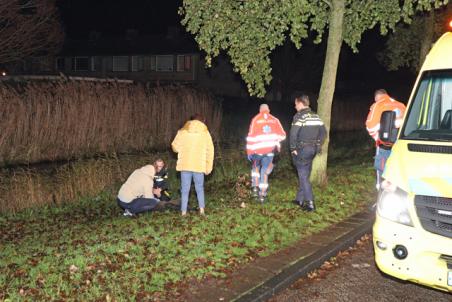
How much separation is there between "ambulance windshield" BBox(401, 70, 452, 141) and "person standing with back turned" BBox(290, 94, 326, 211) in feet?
8.70

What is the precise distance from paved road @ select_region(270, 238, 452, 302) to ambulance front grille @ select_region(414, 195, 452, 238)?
1294 millimetres

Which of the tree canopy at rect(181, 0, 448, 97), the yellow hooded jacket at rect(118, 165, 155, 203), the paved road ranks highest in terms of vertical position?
the tree canopy at rect(181, 0, 448, 97)

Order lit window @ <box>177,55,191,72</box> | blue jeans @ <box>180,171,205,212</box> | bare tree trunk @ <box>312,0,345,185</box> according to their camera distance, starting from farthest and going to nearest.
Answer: lit window @ <box>177,55,191,72</box>
bare tree trunk @ <box>312,0,345,185</box>
blue jeans @ <box>180,171,205,212</box>

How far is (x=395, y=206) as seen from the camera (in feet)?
16.0

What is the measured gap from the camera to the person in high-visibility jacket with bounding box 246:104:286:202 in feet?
30.7

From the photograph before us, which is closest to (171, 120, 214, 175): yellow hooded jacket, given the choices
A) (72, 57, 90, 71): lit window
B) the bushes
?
the bushes

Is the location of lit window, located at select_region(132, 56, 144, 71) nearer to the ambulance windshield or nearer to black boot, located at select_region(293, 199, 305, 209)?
black boot, located at select_region(293, 199, 305, 209)

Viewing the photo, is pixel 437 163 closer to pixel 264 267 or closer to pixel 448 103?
pixel 448 103

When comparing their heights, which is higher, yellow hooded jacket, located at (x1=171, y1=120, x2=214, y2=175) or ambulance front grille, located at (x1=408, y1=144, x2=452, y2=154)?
ambulance front grille, located at (x1=408, y1=144, x2=452, y2=154)

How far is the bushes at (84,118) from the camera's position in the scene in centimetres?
1113

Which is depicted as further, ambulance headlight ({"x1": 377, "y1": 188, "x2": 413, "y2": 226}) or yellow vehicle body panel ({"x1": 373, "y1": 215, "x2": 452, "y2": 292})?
ambulance headlight ({"x1": 377, "y1": 188, "x2": 413, "y2": 226})

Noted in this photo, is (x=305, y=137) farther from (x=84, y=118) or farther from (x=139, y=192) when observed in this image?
(x=84, y=118)

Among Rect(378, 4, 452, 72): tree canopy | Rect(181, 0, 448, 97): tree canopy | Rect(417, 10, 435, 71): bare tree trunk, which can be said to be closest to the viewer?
Rect(181, 0, 448, 97): tree canopy

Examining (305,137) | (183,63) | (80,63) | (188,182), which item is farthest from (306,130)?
→ (80,63)
